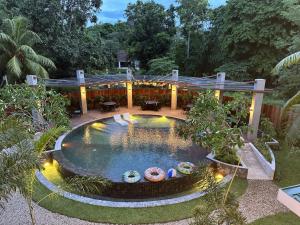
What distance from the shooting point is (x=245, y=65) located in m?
20.0

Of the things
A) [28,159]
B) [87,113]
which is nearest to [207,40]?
[87,113]

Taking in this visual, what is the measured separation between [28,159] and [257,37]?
18.7 meters

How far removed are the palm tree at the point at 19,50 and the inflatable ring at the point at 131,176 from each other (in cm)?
1056

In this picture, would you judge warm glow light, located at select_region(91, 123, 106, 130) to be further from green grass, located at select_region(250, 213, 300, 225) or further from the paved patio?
green grass, located at select_region(250, 213, 300, 225)

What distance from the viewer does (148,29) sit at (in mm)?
27219

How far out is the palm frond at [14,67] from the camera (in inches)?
598

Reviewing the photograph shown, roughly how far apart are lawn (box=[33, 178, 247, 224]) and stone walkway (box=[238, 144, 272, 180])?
102 inches

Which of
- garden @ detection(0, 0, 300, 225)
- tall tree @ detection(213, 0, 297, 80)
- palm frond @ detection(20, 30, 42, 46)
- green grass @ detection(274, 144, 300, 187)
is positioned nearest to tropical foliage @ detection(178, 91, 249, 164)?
garden @ detection(0, 0, 300, 225)

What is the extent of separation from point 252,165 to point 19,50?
635 inches

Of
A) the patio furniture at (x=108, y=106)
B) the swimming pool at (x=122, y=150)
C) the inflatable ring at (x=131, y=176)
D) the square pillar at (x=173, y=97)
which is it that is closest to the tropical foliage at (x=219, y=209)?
the swimming pool at (x=122, y=150)

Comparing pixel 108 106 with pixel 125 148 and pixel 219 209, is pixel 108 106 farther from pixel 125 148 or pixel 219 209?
pixel 219 209

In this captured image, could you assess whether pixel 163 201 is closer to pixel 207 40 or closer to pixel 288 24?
pixel 288 24

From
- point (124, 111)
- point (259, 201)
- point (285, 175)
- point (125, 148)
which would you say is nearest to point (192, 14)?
point (124, 111)

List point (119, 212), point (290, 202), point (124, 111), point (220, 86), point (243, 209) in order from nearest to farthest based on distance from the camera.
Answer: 1. point (290, 202)
2. point (119, 212)
3. point (243, 209)
4. point (220, 86)
5. point (124, 111)
